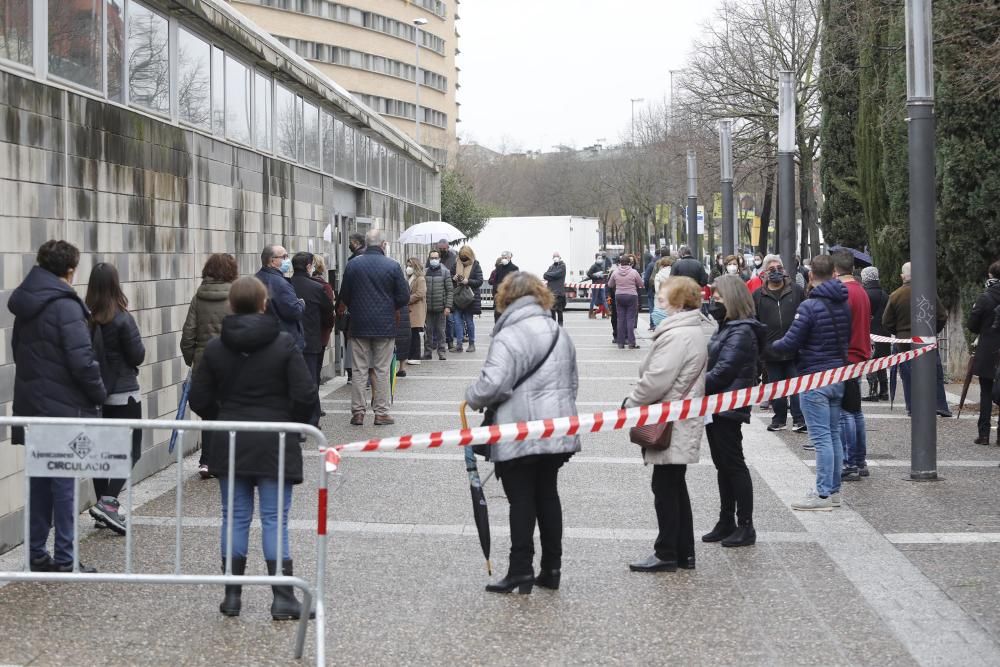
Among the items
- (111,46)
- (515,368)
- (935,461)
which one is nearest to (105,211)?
(111,46)

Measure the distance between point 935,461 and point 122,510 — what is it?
5934 mm

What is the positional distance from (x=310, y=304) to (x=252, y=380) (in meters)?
6.92

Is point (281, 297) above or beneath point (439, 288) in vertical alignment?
beneath

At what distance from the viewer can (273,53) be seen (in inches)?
626

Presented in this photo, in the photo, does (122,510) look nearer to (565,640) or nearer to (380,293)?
(565,640)

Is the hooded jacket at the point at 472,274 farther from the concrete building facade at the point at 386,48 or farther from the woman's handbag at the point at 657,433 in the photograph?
the concrete building facade at the point at 386,48

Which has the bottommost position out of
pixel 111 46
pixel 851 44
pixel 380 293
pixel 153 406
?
pixel 153 406

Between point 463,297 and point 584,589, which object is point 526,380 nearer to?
point 584,589

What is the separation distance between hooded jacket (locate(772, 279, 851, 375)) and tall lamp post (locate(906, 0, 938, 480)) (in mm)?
1398

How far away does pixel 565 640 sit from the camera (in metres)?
5.94

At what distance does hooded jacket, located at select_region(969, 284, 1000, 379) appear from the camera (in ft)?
39.8

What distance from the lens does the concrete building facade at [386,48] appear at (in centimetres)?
8038

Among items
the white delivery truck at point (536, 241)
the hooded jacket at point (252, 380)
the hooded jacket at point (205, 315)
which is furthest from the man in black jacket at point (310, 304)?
the white delivery truck at point (536, 241)

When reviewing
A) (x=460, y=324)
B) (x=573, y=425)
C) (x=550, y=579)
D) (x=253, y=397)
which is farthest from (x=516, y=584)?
(x=460, y=324)
